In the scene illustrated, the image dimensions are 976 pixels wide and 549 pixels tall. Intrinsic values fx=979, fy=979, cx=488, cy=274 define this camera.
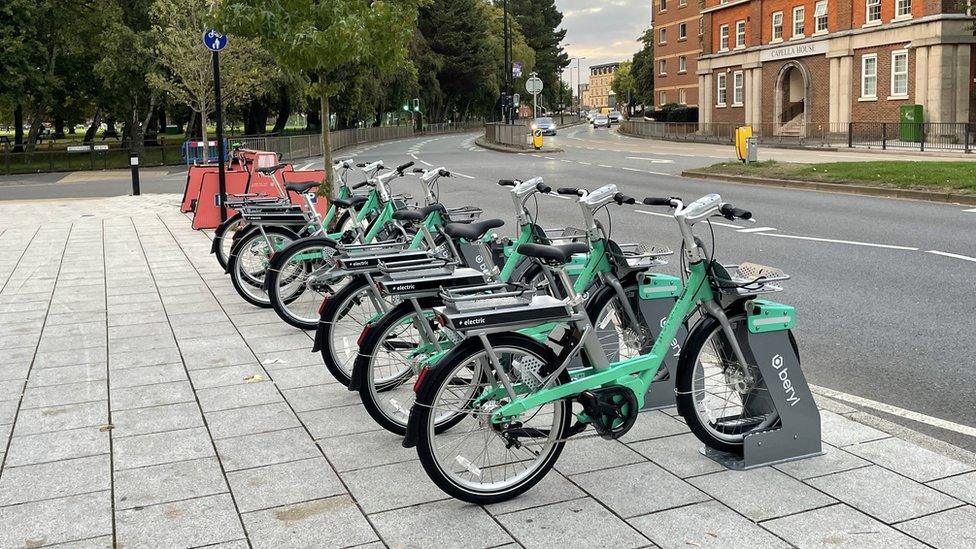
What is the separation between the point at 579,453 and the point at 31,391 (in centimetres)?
359

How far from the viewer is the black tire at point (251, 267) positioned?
862 cm

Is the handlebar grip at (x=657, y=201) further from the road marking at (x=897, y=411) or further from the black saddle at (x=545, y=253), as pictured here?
the road marking at (x=897, y=411)

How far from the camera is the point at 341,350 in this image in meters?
5.83

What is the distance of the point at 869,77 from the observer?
4350 cm

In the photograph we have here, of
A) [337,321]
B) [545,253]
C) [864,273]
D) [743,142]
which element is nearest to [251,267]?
[337,321]

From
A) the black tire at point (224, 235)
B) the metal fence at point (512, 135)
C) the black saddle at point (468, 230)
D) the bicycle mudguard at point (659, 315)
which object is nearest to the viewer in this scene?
the bicycle mudguard at point (659, 315)

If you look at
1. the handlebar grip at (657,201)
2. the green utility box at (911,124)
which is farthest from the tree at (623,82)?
the handlebar grip at (657,201)

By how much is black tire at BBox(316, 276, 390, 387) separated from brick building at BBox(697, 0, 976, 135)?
37.7m

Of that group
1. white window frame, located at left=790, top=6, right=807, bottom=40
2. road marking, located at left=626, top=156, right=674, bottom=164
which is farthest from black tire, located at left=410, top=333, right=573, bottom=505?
white window frame, located at left=790, top=6, right=807, bottom=40

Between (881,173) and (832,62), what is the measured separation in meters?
27.4

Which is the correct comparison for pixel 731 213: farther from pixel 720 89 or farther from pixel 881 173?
pixel 720 89

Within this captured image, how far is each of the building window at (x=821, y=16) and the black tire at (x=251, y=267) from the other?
43.5m

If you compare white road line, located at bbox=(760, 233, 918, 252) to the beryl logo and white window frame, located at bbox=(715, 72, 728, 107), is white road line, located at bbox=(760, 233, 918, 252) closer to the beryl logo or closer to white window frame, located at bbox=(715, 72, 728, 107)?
the beryl logo

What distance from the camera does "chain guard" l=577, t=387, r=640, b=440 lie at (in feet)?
14.1
